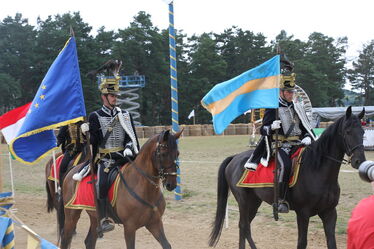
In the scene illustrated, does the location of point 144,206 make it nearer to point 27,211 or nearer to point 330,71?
point 27,211

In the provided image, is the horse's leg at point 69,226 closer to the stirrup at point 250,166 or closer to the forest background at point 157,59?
the stirrup at point 250,166

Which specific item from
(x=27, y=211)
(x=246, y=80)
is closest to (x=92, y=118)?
(x=246, y=80)

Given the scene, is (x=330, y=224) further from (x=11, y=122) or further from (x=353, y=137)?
(x=11, y=122)

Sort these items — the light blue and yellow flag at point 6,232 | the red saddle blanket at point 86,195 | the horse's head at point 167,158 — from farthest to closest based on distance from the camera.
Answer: the red saddle blanket at point 86,195 → the horse's head at point 167,158 → the light blue and yellow flag at point 6,232

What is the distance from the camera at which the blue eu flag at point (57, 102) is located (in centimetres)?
702

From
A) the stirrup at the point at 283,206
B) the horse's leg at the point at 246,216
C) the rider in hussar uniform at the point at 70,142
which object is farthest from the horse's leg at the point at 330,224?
the rider in hussar uniform at the point at 70,142

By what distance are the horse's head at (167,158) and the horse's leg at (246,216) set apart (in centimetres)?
225

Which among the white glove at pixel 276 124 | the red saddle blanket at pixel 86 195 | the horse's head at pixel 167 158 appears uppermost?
the white glove at pixel 276 124

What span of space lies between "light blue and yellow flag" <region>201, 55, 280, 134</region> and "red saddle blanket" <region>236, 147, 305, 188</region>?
966mm

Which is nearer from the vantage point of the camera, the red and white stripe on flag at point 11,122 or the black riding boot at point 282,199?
the black riding boot at point 282,199

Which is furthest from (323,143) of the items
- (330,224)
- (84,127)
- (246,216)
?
(84,127)

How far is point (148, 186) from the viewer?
6629 mm

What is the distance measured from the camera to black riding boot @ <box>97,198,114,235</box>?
22.4 feet

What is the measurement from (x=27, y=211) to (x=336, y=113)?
92.1ft
